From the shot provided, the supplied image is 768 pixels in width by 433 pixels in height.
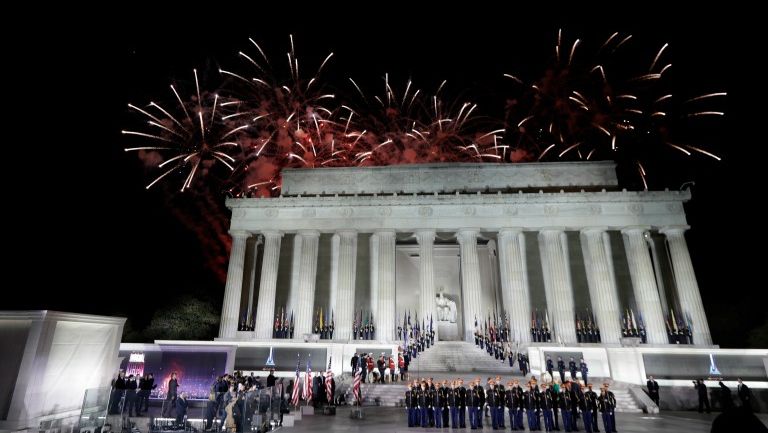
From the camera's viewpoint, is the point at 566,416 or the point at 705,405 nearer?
the point at 566,416

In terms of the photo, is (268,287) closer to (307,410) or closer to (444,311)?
(444,311)

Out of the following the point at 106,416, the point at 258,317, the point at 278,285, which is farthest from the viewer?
the point at 278,285

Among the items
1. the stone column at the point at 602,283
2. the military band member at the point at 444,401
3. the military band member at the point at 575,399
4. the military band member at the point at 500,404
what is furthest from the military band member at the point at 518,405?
the stone column at the point at 602,283

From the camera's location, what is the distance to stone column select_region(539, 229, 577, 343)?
1527 inches

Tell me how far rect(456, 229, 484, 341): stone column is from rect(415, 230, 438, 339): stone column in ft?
9.24

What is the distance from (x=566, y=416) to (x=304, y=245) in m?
30.0

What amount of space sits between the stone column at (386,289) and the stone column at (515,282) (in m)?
10.3

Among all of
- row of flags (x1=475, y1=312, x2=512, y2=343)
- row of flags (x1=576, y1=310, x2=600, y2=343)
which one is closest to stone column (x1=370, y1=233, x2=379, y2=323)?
row of flags (x1=475, y1=312, x2=512, y2=343)

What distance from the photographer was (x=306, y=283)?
41.3 meters

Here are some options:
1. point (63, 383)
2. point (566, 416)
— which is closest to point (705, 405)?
point (566, 416)

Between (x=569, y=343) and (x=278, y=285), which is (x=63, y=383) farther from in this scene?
(x=569, y=343)

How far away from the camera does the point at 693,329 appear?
37.3m

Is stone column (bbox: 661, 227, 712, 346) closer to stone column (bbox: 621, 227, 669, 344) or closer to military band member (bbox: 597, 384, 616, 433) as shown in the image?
stone column (bbox: 621, 227, 669, 344)

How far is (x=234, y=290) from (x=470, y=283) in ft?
71.4
